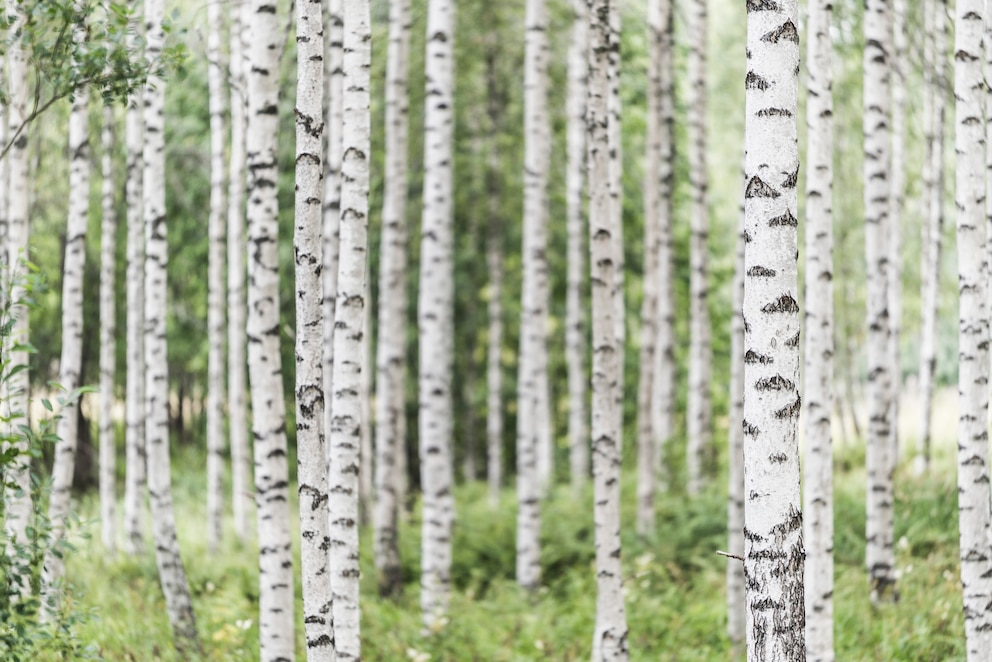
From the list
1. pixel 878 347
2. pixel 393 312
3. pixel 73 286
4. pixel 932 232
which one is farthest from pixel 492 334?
pixel 878 347

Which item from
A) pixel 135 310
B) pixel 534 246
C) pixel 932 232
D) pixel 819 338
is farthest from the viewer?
pixel 932 232

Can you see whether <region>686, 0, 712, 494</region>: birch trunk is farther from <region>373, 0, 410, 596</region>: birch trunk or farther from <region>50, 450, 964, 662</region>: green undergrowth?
<region>373, 0, 410, 596</region>: birch trunk

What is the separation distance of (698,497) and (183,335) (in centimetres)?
891

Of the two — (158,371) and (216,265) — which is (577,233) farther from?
(158,371)

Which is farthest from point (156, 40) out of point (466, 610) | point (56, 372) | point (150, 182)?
point (56, 372)

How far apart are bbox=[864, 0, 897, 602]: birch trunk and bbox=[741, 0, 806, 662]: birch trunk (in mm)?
2969

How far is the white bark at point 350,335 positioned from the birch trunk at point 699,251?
4593 mm

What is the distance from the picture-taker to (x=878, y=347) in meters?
6.78

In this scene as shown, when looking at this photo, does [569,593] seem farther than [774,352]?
Yes

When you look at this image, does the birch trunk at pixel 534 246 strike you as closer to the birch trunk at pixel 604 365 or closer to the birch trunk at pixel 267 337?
the birch trunk at pixel 604 365

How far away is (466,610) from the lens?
7.77 meters

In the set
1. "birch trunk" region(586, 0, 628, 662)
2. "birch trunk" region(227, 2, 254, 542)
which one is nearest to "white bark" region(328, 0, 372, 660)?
"birch trunk" region(586, 0, 628, 662)

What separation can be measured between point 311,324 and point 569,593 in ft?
16.2

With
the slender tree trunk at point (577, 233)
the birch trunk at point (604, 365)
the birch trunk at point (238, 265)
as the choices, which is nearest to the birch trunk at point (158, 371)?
the birch trunk at point (238, 265)
